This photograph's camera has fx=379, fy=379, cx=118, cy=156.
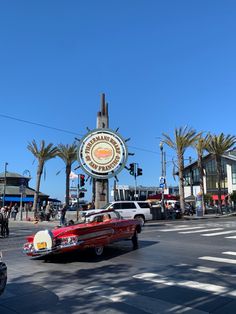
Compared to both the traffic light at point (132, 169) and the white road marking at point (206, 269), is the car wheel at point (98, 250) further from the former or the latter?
the traffic light at point (132, 169)

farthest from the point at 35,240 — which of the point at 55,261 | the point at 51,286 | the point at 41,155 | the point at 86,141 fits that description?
the point at 41,155

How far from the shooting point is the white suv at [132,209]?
91.0 ft

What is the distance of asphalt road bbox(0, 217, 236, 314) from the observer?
20.5 feet

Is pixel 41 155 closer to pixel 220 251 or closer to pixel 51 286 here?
pixel 220 251

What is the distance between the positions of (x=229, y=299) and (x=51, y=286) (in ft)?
11.5

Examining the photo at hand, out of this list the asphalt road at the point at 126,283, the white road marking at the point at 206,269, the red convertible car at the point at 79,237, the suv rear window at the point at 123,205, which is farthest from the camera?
the suv rear window at the point at 123,205

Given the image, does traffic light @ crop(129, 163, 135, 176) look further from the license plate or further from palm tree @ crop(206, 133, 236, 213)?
the license plate

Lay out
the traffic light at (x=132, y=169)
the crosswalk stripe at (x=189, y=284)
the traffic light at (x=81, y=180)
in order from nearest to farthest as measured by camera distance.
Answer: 1. the crosswalk stripe at (x=189, y=284)
2. the traffic light at (x=81, y=180)
3. the traffic light at (x=132, y=169)

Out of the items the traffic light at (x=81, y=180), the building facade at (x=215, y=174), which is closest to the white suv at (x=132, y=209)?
the traffic light at (x=81, y=180)

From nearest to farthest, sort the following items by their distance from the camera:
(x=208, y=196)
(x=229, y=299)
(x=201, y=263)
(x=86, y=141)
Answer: (x=229, y=299) → (x=201, y=263) → (x=86, y=141) → (x=208, y=196)

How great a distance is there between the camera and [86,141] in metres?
33.0

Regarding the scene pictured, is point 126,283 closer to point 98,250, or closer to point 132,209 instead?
point 98,250

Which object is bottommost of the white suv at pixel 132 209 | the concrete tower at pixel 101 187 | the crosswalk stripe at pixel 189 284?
the crosswalk stripe at pixel 189 284

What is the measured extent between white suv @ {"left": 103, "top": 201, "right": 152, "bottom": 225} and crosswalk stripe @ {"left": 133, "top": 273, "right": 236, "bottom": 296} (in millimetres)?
18993
